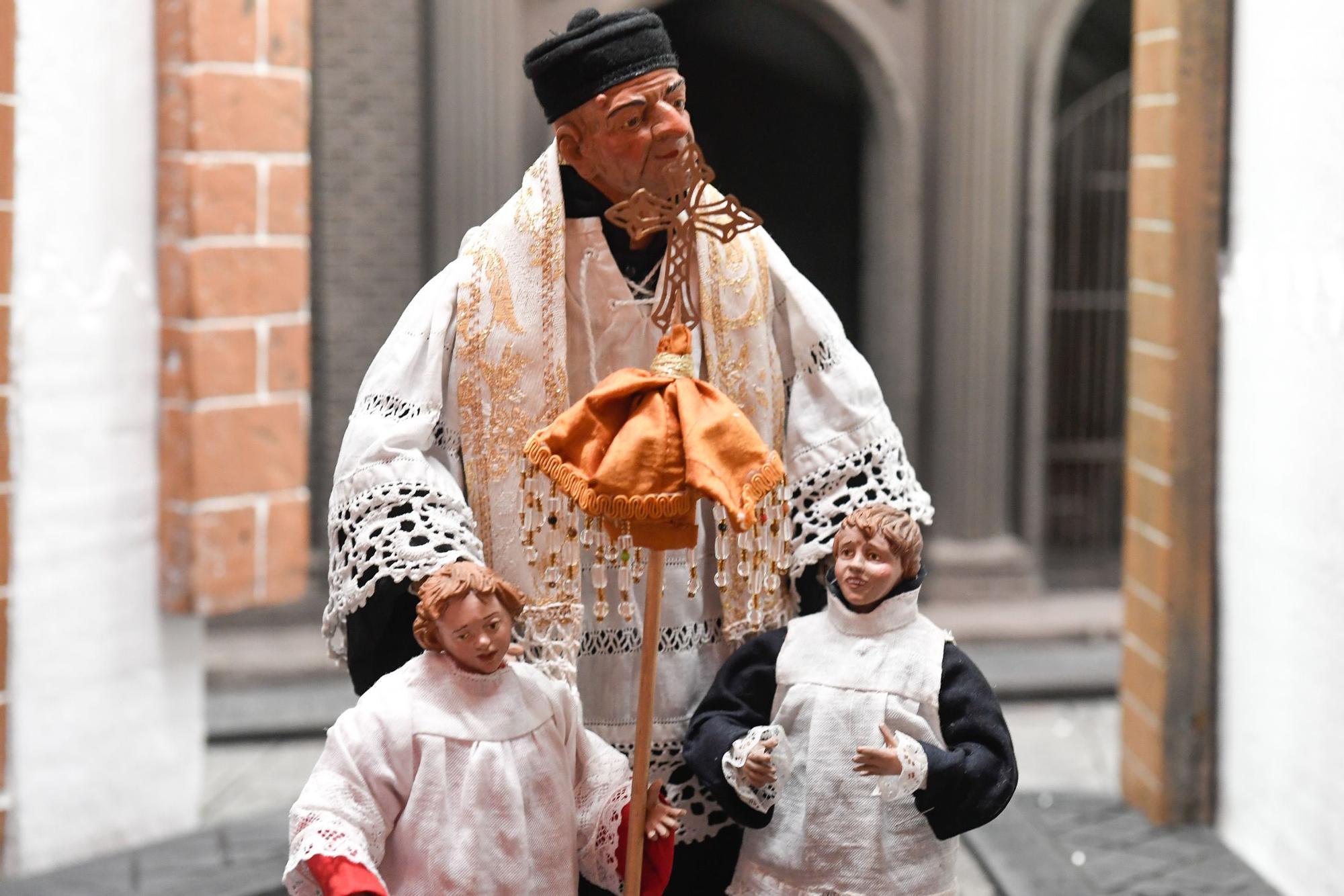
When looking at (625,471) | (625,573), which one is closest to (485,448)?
(625,573)

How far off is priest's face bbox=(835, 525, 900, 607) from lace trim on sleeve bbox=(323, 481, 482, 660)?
546 mm

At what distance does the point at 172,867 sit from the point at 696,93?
15.7ft

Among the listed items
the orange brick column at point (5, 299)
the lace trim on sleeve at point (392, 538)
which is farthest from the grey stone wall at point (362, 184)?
the lace trim on sleeve at point (392, 538)

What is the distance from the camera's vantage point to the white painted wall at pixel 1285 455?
14.9ft

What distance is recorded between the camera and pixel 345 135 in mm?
7887

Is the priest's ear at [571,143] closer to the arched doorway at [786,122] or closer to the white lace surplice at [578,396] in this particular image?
the white lace surplice at [578,396]

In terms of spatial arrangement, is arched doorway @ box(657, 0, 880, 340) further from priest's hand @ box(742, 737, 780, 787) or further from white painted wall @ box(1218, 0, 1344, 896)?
priest's hand @ box(742, 737, 780, 787)

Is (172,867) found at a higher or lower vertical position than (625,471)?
lower

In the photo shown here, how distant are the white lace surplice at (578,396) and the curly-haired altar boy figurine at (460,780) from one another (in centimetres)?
20

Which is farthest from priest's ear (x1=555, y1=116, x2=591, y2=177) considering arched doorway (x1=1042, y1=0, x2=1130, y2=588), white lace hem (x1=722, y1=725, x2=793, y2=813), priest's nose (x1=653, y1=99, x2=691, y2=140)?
arched doorway (x1=1042, y1=0, x2=1130, y2=588)

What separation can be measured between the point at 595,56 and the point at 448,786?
43.4 inches

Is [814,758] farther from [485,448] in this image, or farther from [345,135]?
[345,135]

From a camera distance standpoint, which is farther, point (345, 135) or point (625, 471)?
point (345, 135)

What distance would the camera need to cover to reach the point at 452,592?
2.49 metres
